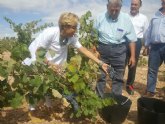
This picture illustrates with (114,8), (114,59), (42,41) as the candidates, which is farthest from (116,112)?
(114,8)

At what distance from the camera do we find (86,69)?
462 cm

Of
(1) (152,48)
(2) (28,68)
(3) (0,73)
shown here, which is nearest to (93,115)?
(2) (28,68)

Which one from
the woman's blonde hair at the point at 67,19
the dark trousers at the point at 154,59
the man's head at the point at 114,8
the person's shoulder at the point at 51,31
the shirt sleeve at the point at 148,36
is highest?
the man's head at the point at 114,8

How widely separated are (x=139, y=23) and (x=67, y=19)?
8.85 ft

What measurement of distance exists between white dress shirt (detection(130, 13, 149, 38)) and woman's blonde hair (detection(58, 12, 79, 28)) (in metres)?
2.52

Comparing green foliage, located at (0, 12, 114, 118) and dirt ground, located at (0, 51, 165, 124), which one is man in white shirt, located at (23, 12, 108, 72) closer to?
green foliage, located at (0, 12, 114, 118)

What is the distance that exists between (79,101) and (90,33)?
6.02 feet

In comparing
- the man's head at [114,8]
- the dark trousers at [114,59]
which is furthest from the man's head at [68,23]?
the dark trousers at [114,59]

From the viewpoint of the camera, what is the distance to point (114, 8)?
5.12m

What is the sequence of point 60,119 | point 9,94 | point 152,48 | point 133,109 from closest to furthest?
point 9,94 < point 60,119 < point 133,109 < point 152,48

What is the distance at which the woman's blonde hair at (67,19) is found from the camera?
4.09m

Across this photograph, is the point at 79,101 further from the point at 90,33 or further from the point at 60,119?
the point at 90,33

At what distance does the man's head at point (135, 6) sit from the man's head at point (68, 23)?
2533mm

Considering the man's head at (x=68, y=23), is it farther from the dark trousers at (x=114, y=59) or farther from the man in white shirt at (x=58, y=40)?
the dark trousers at (x=114, y=59)
